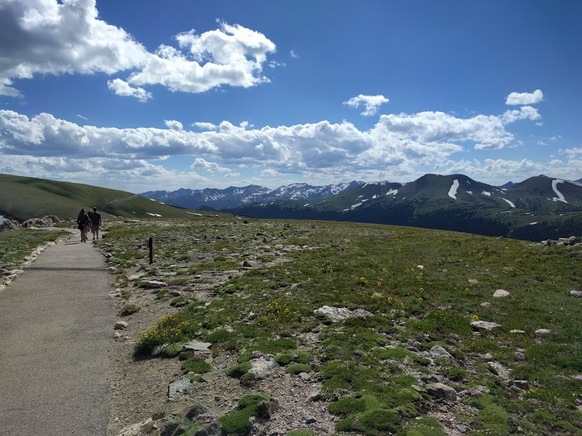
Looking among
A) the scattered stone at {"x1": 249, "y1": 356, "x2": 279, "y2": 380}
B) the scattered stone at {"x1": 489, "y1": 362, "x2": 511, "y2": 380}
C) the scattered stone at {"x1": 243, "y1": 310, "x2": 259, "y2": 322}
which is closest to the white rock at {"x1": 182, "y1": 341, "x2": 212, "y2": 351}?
the scattered stone at {"x1": 249, "y1": 356, "x2": 279, "y2": 380}

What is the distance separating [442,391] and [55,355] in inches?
511

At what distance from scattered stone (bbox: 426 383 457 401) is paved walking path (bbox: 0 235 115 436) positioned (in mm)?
8590

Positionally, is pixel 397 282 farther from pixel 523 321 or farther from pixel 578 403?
pixel 578 403

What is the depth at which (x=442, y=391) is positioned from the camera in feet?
37.7

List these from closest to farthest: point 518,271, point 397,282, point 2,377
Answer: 1. point 2,377
2. point 397,282
3. point 518,271

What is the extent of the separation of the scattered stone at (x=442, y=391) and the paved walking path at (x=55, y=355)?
28.2ft

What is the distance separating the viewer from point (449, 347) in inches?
604

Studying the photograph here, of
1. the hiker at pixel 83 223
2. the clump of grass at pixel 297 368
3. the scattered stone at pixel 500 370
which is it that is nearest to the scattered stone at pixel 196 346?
the clump of grass at pixel 297 368

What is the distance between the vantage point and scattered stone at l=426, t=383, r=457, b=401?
448 inches

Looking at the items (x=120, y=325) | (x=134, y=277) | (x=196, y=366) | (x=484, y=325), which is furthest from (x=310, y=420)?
(x=134, y=277)

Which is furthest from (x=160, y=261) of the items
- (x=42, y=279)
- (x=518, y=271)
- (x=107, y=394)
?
(x=518, y=271)

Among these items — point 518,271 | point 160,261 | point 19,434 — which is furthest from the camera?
point 160,261

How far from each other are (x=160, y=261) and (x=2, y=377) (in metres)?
21.0

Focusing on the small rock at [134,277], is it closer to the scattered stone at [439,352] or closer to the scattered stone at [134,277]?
the scattered stone at [134,277]
